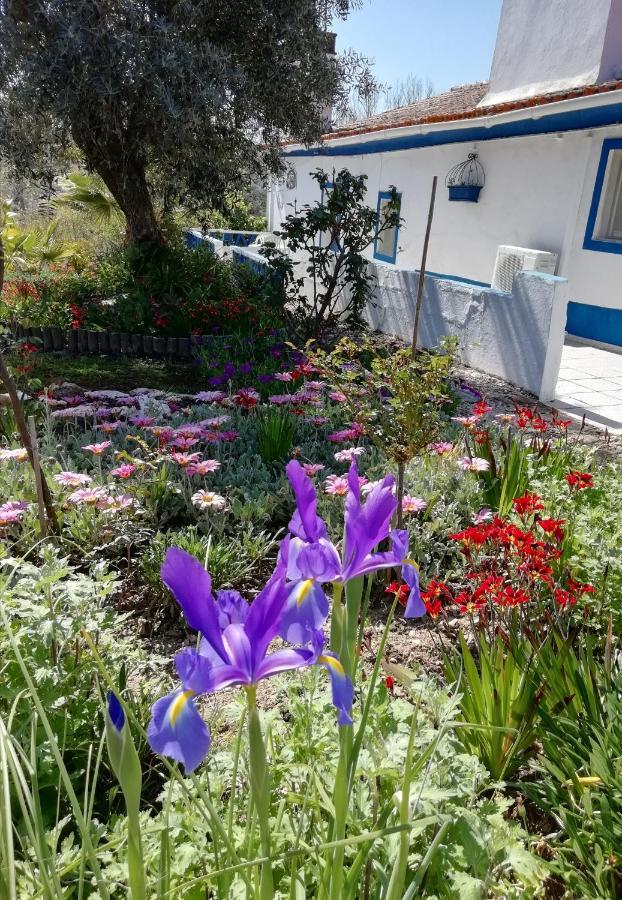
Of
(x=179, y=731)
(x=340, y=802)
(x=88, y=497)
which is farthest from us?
(x=88, y=497)

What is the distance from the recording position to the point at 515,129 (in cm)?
858

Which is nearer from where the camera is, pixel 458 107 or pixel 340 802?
pixel 340 802

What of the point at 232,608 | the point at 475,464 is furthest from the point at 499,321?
the point at 232,608

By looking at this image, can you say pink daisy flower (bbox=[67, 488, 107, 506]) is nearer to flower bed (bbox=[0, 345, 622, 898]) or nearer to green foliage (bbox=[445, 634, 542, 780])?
flower bed (bbox=[0, 345, 622, 898])

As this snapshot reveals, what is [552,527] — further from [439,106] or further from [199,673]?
[439,106]

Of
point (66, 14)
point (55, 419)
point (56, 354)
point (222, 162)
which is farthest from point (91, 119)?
point (55, 419)

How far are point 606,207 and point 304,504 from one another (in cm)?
847

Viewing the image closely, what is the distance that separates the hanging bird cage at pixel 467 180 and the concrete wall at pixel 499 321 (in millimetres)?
2689

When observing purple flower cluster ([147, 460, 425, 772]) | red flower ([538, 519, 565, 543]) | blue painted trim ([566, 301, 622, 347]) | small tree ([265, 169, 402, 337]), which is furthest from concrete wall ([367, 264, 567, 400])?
purple flower cluster ([147, 460, 425, 772])

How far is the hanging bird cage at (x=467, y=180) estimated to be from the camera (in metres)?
9.74

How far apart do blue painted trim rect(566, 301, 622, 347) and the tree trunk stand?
5519 millimetres

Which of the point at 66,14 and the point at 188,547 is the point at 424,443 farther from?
the point at 66,14

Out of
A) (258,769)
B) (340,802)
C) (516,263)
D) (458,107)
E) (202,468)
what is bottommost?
(202,468)

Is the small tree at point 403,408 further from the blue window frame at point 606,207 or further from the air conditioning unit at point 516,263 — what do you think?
the blue window frame at point 606,207
